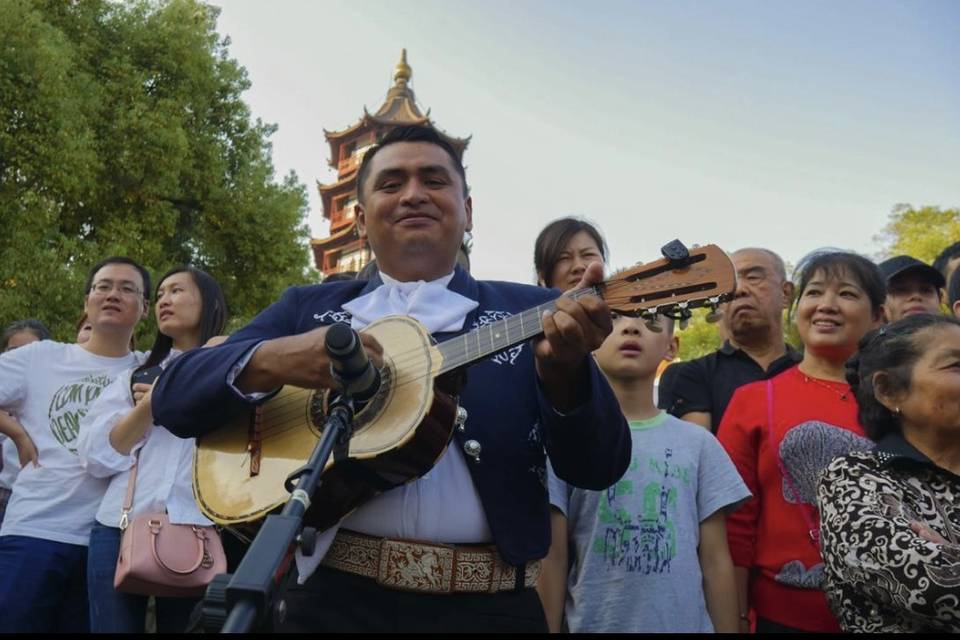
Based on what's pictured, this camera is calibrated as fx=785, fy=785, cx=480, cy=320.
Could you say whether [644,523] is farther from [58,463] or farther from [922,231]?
[922,231]

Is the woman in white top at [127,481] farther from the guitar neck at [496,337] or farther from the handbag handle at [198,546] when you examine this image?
the guitar neck at [496,337]

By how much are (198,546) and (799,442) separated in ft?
8.20

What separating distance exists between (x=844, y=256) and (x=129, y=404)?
3.39 m

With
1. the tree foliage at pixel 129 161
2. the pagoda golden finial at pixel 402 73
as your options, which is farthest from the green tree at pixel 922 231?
the pagoda golden finial at pixel 402 73

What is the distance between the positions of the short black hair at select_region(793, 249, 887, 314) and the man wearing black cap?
2.94 feet

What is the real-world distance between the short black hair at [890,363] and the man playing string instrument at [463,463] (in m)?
1.04

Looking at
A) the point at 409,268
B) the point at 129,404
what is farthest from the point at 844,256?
the point at 129,404

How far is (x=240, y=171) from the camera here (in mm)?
16938

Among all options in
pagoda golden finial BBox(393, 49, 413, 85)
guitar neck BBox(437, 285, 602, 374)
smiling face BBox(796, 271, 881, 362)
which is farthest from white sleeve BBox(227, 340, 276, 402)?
pagoda golden finial BBox(393, 49, 413, 85)

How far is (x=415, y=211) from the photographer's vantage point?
2.63 m

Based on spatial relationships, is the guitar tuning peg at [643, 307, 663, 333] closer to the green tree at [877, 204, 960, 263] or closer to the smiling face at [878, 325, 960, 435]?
the smiling face at [878, 325, 960, 435]

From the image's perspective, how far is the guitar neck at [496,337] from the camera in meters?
2.15

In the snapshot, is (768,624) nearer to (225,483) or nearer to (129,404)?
(225,483)

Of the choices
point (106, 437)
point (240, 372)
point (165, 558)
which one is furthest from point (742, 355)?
point (106, 437)
